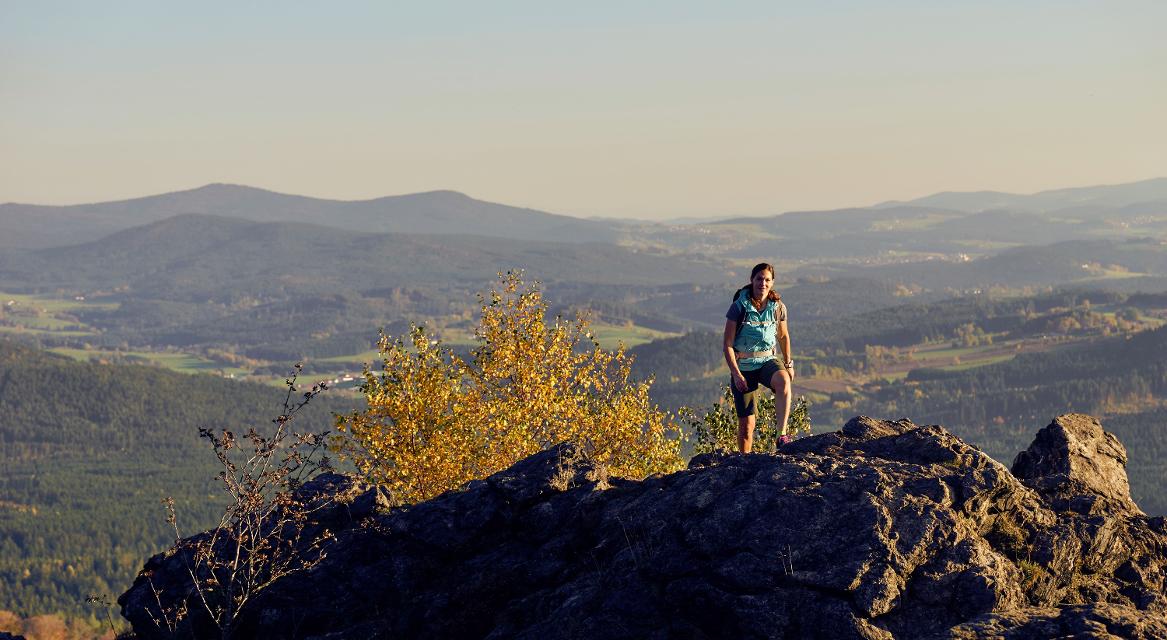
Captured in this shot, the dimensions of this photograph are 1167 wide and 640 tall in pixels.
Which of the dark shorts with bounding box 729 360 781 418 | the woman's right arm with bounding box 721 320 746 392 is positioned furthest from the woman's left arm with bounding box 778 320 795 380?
the woman's right arm with bounding box 721 320 746 392

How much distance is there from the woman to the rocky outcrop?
1381 mm

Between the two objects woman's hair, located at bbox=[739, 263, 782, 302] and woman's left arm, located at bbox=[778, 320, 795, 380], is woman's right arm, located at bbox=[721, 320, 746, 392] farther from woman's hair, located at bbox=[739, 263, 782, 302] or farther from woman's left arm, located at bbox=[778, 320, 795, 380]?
woman's left arm, located at bbox=[778, 320, 795, 380]

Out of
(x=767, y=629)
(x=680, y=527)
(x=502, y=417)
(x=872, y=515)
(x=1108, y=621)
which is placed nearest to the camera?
(x=1108, y=621)

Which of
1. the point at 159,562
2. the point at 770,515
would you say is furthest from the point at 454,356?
the point at 770,515

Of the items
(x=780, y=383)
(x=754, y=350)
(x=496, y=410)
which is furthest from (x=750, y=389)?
(x=496, y=410)

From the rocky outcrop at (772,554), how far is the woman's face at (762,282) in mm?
4056

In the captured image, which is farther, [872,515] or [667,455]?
[667,455]

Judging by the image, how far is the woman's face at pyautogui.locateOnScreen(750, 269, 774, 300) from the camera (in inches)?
1036

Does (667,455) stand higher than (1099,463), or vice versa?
(1099,463)

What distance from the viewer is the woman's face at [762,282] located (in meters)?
26.3

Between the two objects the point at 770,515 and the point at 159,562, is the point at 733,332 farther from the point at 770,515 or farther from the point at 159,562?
the point at 159,562

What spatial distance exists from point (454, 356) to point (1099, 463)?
1116 inches

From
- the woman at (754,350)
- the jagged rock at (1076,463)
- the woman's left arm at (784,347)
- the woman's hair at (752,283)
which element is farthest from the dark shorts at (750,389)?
the jagged rock at (1076,463)

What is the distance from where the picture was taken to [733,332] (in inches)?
1072
